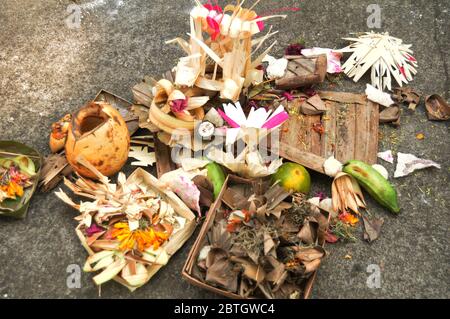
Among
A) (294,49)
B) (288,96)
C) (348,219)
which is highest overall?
(294,49)

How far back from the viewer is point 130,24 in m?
3.89

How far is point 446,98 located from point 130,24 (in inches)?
99.1

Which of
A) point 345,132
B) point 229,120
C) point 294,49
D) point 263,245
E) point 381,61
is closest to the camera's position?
point 263,245

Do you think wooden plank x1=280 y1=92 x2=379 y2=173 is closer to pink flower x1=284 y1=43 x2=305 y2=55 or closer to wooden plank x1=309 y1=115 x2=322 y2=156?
wooden plank x1=309 y1=115 x2=322 y2=156

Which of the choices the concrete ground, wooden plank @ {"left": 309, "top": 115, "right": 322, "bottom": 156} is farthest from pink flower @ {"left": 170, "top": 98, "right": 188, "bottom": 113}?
wooden plank @ {"left": 309, "top": 115, "right": 322, "bottom": 156}

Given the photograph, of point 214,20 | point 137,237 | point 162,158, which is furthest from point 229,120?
point 137,237

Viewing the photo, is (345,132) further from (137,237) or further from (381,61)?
(137,237)

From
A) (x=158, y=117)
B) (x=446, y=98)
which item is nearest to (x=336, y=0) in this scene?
(x=446, y=98)

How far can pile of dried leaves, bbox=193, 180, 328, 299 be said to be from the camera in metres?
2.40

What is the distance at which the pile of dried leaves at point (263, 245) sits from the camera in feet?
7.86

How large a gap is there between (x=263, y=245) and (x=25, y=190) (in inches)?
59.8

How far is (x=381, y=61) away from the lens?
136 inches

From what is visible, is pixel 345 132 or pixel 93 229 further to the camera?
pixel 345 132

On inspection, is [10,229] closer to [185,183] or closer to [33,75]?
[185,183]
